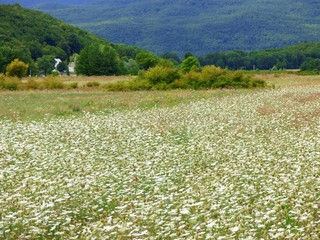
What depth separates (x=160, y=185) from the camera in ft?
34.8

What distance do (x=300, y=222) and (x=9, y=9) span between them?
485 feet

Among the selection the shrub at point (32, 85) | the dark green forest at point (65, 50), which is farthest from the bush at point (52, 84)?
the dark green forest at point (65, 50)

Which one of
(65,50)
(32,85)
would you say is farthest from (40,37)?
(32,85)

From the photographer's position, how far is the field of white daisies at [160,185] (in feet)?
26.4

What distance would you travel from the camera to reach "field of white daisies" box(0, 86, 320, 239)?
804 centimetres

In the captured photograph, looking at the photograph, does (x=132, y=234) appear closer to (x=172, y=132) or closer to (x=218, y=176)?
(x=218, y=176)

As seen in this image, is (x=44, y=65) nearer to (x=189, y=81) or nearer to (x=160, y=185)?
(x=189, y=81)

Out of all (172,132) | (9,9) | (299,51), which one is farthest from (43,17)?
(172,132)

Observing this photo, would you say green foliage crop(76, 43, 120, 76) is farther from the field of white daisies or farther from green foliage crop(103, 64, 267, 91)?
the field of white daisies

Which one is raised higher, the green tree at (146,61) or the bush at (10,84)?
the green tree at (146,61)

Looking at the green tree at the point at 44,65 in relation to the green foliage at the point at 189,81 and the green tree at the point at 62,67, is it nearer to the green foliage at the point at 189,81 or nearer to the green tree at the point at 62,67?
the green tree at the point at 62,67

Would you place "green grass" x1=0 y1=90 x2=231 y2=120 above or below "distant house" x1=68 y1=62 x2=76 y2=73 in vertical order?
below

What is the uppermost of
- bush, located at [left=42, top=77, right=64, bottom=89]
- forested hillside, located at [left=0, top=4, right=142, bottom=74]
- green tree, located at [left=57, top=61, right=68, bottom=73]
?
forested hillside, located at [left=0, top=4, right=142, bottom=74]

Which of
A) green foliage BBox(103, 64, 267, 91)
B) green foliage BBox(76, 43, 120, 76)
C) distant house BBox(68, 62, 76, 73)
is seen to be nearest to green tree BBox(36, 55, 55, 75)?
distant house BBox(68, 62, 76, 73)
